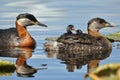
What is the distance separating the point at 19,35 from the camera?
739 inches

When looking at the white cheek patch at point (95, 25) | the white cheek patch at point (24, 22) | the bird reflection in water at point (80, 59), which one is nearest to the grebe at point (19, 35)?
the white cheek patch at point (24, 22)

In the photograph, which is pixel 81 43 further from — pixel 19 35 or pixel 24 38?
pixel 19 35

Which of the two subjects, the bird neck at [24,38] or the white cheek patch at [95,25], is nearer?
the bird neck at [24,38]

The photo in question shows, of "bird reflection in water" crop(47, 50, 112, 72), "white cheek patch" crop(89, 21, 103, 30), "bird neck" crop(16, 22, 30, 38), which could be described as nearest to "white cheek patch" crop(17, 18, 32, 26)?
"bird neck" crop(16, 22, 30, 38)

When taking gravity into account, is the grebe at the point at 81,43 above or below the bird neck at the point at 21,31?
above

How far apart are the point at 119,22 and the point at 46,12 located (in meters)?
6.22

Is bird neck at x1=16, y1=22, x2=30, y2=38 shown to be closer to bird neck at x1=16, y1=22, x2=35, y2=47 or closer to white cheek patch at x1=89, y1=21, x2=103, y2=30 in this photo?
bird neck at x1=16, y1=22, x2=35, y2=47

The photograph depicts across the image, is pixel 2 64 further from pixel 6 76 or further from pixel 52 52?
pixel 52 52

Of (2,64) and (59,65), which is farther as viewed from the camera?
(59,65)

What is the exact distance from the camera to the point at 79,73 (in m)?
9.64

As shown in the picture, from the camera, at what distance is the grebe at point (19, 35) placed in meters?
17.9

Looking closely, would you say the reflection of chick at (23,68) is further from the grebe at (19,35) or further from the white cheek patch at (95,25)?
the white cheek patch at (95,25)

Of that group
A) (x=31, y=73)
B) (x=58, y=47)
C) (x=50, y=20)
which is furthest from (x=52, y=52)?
(x=50, y=20)

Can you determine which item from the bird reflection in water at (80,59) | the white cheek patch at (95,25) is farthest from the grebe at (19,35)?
the bird reflection in water at (80,59)
